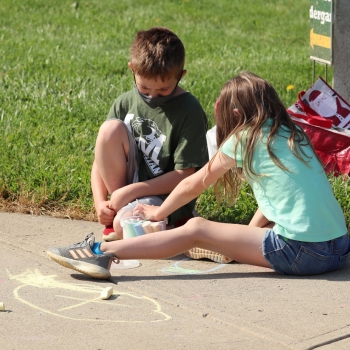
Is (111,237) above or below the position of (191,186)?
below

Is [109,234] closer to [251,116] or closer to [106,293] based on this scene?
[106,293]

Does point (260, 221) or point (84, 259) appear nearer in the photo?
point (84, 259)

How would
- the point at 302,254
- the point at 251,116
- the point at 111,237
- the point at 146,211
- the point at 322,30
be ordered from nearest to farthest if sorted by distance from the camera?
the point at 302,254
the point at 251,116
the point at 146,211
the point at 111,237
the point at 322,30

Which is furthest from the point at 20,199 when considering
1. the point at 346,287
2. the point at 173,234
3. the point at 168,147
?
the point at 346,287

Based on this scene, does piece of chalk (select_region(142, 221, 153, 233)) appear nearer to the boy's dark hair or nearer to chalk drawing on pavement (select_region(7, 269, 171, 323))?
chalk drawing on pavement (select_region(7, 269, 171, 323))

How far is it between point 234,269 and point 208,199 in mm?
1048

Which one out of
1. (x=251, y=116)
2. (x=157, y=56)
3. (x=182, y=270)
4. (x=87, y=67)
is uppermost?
(x=157, y=56)

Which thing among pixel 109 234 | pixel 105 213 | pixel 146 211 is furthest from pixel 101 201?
pixel 146 211

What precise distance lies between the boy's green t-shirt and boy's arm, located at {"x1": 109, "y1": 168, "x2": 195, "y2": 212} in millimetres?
50

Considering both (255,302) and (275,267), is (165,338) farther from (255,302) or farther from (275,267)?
(275,267)

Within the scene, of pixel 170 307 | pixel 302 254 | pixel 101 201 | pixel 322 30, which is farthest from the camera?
pixel 322 30

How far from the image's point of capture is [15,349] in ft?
9.03

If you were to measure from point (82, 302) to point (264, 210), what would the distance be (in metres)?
0.96

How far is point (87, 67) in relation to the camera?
305 inches
